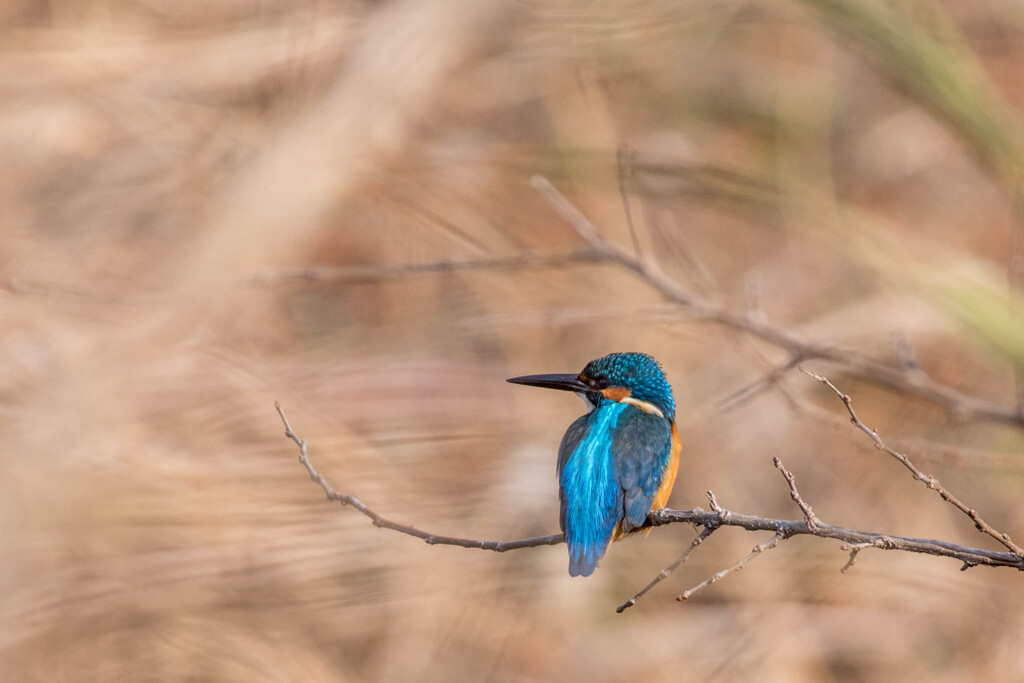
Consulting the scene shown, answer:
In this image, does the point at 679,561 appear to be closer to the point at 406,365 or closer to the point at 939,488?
the point at 939,488

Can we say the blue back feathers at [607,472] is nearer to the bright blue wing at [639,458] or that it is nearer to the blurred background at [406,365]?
the bright blue wing at [639,458]

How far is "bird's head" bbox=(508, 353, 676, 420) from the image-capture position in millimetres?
2828

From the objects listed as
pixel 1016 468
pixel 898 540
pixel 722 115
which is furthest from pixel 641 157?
pixel 898 540

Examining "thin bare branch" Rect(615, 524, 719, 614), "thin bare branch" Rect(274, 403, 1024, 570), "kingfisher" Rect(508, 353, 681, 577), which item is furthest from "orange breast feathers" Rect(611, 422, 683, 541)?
"thin bare branch" Rect(615, 524, 719, 614)

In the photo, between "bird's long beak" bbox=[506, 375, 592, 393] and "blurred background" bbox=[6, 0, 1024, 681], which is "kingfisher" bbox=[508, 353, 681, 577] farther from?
"blurred background" bbox=[6, 0, 1024, 681]

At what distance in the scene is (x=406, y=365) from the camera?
5.74 metres

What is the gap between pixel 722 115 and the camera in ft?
21.5

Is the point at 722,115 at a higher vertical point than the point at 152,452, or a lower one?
higher

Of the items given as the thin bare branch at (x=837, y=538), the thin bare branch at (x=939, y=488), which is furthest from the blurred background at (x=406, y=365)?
the thin bare branch at (x=837, y=538)

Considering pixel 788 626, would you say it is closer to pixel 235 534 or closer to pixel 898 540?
pixel 235 534

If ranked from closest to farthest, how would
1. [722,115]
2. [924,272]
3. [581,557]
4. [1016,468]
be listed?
[581,557], [924,272], [1016,468], [722,115]

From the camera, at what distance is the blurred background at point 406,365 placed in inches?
193

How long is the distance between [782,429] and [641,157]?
2.04 m

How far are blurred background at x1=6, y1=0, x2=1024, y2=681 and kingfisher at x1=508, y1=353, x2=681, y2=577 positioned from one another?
5.05 ft
